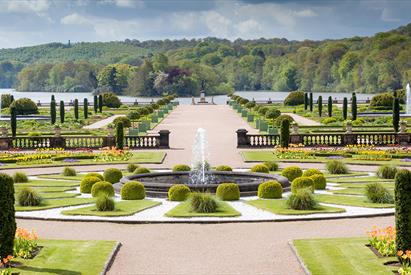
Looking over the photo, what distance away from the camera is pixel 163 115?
8431cm

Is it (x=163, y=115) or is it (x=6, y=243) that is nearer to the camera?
(x=6, y=243)

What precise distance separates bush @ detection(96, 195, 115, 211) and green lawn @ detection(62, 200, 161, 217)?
159 millimetres

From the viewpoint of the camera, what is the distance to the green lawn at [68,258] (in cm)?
1775

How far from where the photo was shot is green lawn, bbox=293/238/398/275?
1762 centimetres

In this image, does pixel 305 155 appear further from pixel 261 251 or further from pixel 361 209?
pixel 261 251

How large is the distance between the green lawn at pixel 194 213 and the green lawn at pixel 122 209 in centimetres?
100

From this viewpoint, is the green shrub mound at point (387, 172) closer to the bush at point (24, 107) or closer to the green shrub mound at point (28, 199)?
the green shrub mound at point (28, 199)

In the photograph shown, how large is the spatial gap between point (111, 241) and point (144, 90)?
15144 centimetres

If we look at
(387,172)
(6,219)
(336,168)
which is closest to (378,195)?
(387,172)

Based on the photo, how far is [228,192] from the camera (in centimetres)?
2808

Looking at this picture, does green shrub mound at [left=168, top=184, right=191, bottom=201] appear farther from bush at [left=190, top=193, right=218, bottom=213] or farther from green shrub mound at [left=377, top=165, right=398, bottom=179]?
green shrub mound at [left=377, top=165, right=398, bottom=179]

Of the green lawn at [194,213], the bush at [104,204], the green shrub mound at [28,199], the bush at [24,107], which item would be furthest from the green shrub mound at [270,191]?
the bush at [24,107]

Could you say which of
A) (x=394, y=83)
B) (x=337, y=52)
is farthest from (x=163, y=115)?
(x=337, y=52)

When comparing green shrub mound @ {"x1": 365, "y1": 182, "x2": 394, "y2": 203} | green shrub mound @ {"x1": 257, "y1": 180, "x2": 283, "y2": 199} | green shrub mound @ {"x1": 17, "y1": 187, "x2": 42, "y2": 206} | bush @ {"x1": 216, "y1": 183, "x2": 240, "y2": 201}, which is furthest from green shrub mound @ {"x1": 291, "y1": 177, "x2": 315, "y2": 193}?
green shrub mound @ {"x1": 17, "y1": 187, "x2": 42, "y2": 206}
